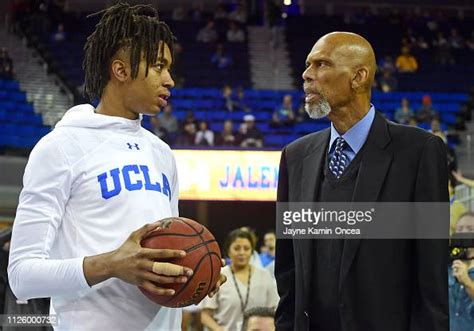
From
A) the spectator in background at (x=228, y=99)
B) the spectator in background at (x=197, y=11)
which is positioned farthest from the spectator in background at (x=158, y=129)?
the spectator in background at (x=197, y=11)

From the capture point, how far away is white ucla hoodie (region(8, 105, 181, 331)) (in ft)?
6.45

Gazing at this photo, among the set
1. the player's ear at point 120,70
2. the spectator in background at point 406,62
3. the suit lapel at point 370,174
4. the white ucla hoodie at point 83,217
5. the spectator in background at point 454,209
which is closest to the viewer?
the white ucla hoodie at point 83,217

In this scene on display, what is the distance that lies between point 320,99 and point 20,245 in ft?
3.56

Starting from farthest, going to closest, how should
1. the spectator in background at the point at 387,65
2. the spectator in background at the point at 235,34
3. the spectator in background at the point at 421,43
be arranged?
the spectator in background at the point at 235,34, the spectator in background at the point at 421,43, the spectator in background at the point at 387,65

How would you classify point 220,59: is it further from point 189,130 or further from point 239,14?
point 189,130

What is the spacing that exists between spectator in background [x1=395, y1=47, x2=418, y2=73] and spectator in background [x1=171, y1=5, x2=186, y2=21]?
3.48 metres

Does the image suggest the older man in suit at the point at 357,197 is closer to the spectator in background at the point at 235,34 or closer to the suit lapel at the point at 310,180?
the suit lapel at the point at 310,180

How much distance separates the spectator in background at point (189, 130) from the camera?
9258 millimetres

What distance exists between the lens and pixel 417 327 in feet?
7.40

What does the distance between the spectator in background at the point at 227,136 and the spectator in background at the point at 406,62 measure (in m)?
3.46

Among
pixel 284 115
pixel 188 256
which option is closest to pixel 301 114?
A: pixel 284 115

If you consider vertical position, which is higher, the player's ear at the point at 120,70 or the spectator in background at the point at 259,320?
the player's ear at the point at 120,70

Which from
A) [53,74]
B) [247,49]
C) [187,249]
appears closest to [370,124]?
[187,249]

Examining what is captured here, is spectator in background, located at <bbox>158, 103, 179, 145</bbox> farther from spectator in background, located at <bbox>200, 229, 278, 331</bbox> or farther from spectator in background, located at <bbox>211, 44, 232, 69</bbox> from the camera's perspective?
spectator in background, located at <bbox>200, 229, 278, 331</bbox>
